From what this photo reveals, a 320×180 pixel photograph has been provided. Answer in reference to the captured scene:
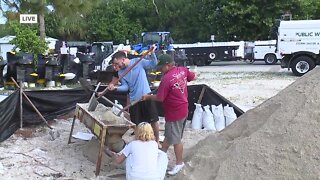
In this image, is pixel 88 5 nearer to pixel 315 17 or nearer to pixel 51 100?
pixel 51 100

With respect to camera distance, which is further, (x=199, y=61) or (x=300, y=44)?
(x=199, y=61)

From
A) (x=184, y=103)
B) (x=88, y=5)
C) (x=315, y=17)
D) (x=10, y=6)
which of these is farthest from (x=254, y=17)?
(x=184, y=103)

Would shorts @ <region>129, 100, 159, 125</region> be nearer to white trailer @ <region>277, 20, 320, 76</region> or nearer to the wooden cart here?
the wooden cart

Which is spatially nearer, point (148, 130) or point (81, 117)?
point (148, 130)

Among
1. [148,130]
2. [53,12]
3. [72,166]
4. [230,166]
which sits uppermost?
[53,12]

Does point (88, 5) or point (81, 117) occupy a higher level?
point (88, 5)

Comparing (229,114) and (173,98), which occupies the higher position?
(173,98)

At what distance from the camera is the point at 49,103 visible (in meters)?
9.01

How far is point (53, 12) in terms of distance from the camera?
826 inches

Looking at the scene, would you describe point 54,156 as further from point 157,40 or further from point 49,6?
point 157,40

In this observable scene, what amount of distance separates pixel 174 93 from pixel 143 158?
3.96 feet

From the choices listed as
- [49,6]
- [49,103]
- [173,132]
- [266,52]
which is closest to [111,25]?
[266,52]

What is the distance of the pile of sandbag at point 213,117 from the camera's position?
877 centimetres

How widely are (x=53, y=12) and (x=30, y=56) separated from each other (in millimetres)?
5617
